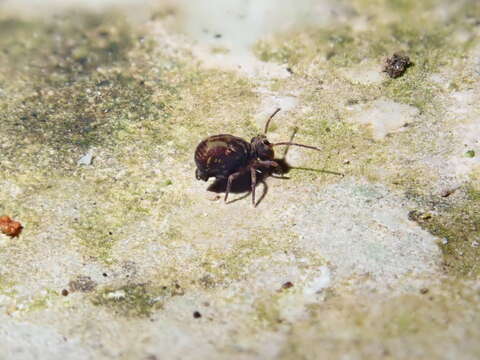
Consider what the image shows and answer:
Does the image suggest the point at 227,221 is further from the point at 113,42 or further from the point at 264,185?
the point at 113,42

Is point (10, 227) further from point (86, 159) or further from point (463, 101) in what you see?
point (463, 101)

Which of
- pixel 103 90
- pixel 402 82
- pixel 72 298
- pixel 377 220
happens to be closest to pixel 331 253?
pixel 377 220

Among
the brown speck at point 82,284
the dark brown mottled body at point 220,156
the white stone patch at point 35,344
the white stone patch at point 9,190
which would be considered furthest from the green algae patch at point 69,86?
the white stone patch at point 35,344

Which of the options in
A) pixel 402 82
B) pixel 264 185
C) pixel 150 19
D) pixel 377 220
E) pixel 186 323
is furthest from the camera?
pixel 150 19

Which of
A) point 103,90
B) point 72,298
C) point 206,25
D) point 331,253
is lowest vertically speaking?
point 72,298

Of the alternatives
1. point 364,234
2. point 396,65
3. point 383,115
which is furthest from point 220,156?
point 396,65

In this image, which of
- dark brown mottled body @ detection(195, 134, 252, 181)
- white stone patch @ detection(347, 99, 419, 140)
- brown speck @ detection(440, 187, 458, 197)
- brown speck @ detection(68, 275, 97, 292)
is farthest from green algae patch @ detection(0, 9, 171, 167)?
brown speck @ detection(440, 187, 458, 197)
